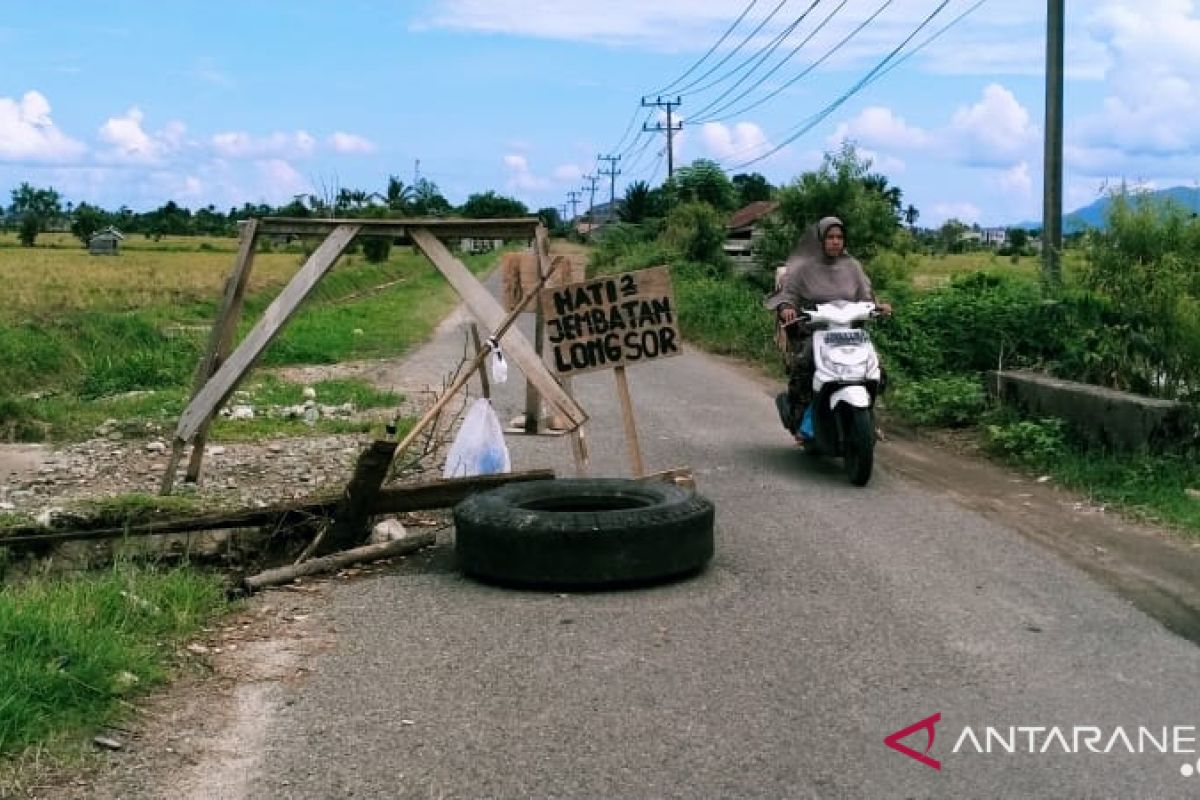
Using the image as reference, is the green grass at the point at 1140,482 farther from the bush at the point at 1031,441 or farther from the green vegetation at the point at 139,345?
the green vegetation at the point at 139,345

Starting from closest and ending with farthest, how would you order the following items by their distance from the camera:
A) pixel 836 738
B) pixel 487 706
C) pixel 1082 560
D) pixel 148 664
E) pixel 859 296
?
pixel 836 738
pixel 487 706
pixel 148 664
pixel 1082 560
pixel 859 296

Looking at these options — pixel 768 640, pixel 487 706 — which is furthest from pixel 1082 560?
pixel 487 706

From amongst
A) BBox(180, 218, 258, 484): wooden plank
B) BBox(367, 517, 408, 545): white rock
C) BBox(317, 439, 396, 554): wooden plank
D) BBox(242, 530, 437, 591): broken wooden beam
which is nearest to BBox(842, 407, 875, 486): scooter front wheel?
BBox(242, 530, 437, 591): broken wooden beam

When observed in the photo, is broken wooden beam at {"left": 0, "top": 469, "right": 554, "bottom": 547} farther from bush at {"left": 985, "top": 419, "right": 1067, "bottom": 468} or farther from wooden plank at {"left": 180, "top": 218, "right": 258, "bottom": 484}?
bush at {"left": 985, "top": 419, "right": 1067, "bottom": 468}

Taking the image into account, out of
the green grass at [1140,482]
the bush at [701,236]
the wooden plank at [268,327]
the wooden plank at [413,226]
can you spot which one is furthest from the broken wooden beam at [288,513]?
the bush at [701,236]

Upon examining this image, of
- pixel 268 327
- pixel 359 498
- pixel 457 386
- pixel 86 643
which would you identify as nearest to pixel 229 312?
pixel 268 327

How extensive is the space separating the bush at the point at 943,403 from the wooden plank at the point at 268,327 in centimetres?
605

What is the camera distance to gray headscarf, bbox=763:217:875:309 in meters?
9.68

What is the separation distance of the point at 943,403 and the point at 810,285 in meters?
2.63

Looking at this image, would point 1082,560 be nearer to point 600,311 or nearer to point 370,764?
point 600,311

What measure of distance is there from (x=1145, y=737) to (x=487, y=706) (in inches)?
89.5

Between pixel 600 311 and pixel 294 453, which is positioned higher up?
pixel 600 311

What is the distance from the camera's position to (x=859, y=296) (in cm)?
976

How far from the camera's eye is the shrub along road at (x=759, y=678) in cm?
391
